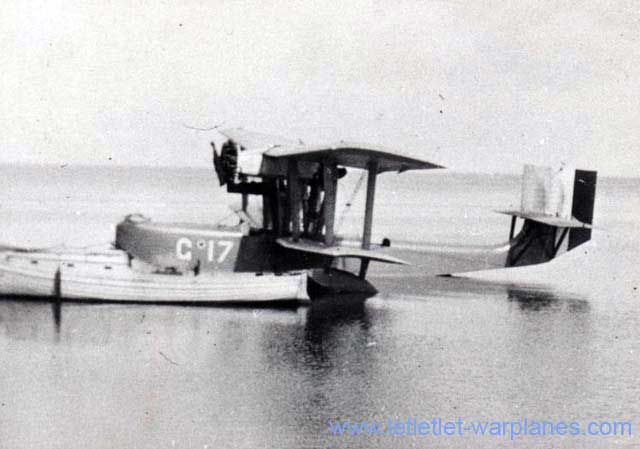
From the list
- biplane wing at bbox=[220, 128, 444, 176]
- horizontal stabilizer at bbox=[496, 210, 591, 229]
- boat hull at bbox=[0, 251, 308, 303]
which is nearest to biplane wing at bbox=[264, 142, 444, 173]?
biplane wing at bbox=[220, 128, 444, 176]

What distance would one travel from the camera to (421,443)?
380 inches

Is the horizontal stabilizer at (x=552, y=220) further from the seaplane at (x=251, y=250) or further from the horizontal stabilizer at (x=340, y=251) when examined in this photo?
the horizontal stabilizer at (x=340, y=251)

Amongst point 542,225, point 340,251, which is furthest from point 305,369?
point 542,225

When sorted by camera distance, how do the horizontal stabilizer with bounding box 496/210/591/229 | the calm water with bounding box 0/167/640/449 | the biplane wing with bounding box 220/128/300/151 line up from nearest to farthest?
the calm water with bounding box 0/167/640/449 < the biplane wing with bounding box 220/128/300/151 < the horizontal stabilizer with bounding box 496/210/591/229

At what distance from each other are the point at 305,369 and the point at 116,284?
7.12 m

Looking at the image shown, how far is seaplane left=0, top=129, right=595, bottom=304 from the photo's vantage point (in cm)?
1788

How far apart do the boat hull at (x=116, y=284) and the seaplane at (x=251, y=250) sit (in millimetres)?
24

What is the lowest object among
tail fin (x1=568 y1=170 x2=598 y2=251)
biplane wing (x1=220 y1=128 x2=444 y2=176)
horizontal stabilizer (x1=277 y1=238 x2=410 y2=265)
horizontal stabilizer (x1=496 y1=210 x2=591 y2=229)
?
horizontal stabilizer (x1=277 y1=238 x2=410 y2=265)

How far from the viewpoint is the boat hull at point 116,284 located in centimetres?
1783

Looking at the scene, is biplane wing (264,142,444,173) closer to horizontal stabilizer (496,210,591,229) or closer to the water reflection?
horizontal stabilizer (496,210,591,229)

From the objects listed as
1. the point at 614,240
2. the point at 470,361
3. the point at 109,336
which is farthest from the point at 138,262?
the point at 614,240

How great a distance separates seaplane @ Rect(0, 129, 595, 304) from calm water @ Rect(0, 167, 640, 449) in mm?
546

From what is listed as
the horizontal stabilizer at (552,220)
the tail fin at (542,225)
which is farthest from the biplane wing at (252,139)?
the tail fin at (542,225)

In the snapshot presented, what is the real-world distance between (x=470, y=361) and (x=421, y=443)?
4356 millimetres
